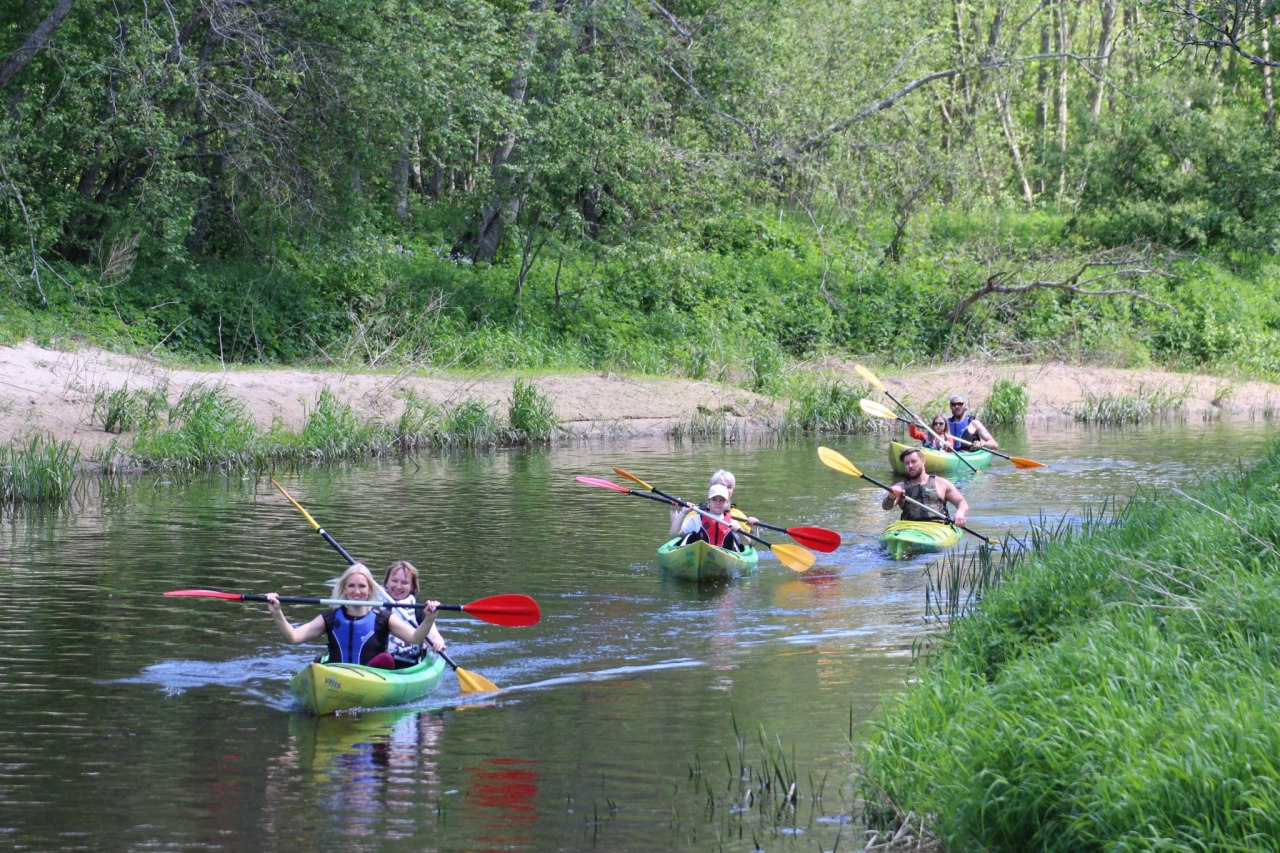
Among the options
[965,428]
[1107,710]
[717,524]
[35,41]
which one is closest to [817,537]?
[717,524]

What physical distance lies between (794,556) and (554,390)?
11949mm

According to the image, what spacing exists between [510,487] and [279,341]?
400 inches

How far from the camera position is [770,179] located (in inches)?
1217

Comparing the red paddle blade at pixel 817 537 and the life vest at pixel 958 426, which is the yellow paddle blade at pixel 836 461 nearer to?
the red paddle blade at pixel 817 537

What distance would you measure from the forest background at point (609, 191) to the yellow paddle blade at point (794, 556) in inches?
404

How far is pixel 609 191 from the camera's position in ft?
92.3

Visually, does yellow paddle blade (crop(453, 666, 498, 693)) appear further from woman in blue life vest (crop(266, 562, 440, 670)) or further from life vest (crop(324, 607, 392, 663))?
life vest (crop(324, 607, 392, 663))

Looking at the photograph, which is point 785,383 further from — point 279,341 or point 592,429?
point 279,341

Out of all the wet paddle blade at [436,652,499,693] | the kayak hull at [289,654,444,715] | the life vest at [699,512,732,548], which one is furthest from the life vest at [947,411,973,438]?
the kayak hull at [289,654,444,715]

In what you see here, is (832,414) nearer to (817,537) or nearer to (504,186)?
(504,186)

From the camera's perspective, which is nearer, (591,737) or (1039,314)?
(591,737)

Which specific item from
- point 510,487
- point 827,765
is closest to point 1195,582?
point 827,765

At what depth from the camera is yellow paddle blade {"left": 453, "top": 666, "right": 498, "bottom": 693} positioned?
8.49 m

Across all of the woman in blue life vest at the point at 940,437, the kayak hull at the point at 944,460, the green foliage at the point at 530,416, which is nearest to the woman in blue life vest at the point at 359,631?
the kayak hull at the point at 944,460
